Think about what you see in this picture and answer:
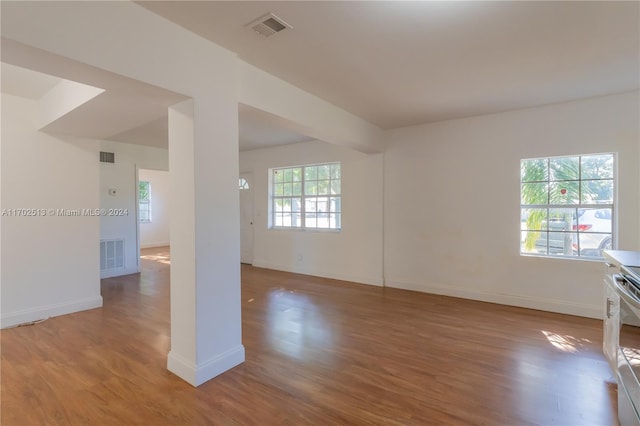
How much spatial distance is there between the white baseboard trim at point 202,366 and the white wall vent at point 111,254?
4.35 meters

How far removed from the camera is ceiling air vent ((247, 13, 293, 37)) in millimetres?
2023

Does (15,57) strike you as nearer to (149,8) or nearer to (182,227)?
(149,8)

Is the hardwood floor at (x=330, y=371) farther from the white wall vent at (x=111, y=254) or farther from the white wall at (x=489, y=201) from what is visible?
the white wall vent at (x=111, y=254)

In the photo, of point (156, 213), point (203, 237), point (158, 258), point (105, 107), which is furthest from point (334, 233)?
point (156, 213)

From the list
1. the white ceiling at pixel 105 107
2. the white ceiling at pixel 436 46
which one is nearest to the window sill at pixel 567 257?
the white ceiling at pixel 436 46

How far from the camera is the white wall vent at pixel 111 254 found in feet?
18.7

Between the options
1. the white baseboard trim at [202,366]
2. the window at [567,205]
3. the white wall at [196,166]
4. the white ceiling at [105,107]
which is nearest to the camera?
the white wall at [196,166]

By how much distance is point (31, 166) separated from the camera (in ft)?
11.7

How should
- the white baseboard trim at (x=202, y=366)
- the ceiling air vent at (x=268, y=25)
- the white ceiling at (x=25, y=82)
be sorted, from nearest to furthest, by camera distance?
1. the ceiling air vent at (x=268, y=25)
2. the white baseboard trim at (x=202, y=366)
3. the white ceiling at (x=25, y=82)

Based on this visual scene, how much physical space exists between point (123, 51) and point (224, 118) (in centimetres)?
75

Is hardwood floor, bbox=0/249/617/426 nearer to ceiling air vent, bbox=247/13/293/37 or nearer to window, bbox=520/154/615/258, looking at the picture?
window, bbox=520/154/615/258

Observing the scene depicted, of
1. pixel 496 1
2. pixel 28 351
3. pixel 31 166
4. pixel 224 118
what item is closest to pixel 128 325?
pixel 28 351

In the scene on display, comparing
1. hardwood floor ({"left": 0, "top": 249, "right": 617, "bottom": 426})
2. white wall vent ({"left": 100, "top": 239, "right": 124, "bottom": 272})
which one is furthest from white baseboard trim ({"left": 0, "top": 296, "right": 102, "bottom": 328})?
white wall vent ({"left": 100, "top": 239, "right": 124, "bottom": 272})

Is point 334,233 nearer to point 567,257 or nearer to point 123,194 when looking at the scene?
point 567,257
